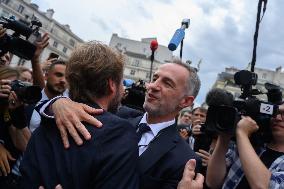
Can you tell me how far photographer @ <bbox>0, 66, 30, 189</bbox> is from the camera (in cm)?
288

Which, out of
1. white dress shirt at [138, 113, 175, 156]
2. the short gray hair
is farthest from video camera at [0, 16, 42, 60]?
white dress shirt at [138, 113, 175, 156]

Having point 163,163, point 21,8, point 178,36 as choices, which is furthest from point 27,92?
point 21,8

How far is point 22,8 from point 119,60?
202ft

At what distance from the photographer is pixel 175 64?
2910 mm

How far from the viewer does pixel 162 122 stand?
2602 millimetres

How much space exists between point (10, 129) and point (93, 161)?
200 centimetres

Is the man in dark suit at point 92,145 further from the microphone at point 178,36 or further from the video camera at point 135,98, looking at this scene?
the video camera at point 135,98

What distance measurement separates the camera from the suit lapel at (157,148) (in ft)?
6.82

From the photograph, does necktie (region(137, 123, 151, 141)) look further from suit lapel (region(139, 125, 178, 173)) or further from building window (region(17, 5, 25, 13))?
building window (region(17, 5, 25, 13))

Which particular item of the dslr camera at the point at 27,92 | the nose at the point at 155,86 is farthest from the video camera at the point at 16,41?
the nose at the point at 155,86

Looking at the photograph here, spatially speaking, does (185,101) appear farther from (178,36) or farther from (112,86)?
(112,86)

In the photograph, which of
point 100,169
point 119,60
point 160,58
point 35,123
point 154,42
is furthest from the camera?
point 160,58

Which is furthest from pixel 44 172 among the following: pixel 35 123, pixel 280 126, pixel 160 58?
pixel 160 58

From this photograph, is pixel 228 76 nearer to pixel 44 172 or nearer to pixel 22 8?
pixel 22 8
